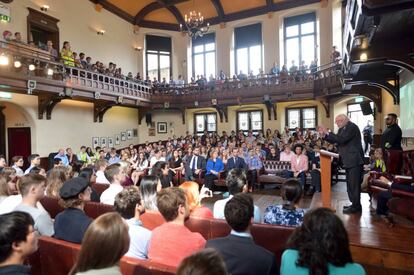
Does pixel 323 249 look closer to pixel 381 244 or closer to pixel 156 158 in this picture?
pixel 381 244

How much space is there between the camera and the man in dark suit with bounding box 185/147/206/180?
764cm

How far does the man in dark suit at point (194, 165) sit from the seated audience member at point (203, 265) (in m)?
6.68

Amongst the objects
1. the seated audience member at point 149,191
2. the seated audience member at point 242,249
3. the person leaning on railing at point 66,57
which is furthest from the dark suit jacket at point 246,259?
the person leaning on railing at point 66,57

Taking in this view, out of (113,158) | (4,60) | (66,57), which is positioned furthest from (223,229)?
(66,57)

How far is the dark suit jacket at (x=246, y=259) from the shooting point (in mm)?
1400

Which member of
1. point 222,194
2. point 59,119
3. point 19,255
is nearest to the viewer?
point 19,255

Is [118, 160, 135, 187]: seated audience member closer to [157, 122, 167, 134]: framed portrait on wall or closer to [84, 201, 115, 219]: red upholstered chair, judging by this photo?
[84, 201, 115, 219]: red upholstered chair

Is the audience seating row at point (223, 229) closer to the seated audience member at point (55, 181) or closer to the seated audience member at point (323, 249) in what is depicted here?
the seated audience member at point (55, 181)

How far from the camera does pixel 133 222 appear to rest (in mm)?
2041

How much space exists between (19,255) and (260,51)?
14.2 m

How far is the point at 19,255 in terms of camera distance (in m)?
1.33

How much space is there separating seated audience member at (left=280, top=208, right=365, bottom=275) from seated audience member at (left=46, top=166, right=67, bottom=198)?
3.02 m

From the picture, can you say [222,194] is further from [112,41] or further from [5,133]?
[112,41]

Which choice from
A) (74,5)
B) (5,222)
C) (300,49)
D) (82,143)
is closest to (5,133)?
(82,143)
